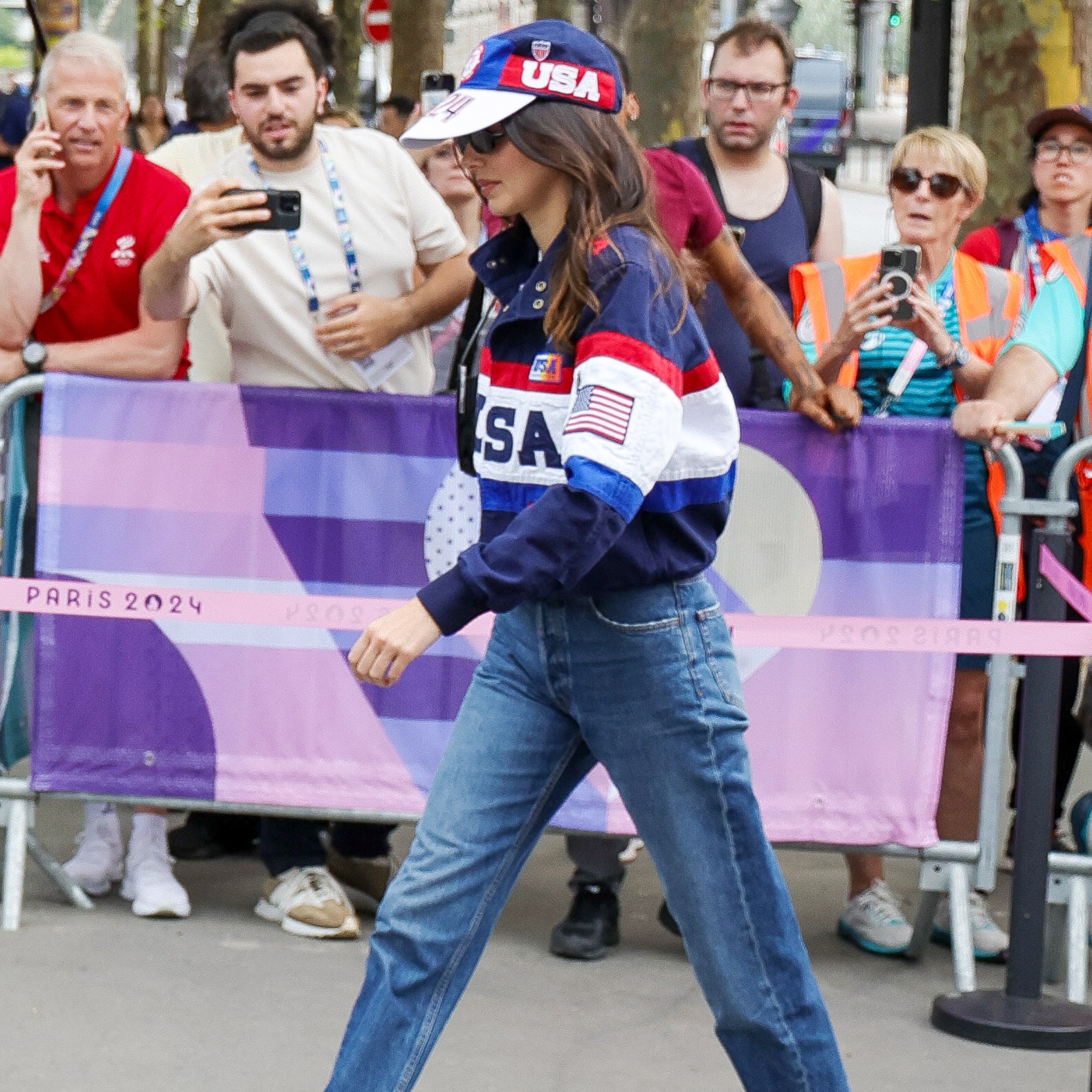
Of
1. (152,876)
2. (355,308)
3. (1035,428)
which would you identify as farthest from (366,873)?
(1035,428)

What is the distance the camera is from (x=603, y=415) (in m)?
3.05

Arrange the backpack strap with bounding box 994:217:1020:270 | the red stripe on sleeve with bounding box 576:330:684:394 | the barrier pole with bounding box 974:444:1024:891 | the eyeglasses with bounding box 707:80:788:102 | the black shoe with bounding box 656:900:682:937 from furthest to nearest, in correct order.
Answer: the backpack strap with bounding box 994:217:1020:270, the eyeglasses with bounding box 707:80:788:102, the black shoe with bounding box 656:900:682:937, the barrier pole with bounding box 974:444:1024:891, the red stripe on sleeve with bounding box 576:330:684:394

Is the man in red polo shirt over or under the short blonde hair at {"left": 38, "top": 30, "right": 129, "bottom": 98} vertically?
under

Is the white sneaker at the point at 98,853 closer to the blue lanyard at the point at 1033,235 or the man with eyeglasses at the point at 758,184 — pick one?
the man with eyeglasses at the point at 758,184

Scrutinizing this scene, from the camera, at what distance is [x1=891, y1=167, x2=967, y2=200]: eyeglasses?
18.0 ft

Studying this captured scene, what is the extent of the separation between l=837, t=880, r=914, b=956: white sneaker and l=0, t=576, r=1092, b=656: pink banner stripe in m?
0.78

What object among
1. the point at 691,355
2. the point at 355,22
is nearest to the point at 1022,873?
the point at 691,355

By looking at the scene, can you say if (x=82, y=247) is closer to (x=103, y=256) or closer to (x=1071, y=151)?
(x=103, y=256)

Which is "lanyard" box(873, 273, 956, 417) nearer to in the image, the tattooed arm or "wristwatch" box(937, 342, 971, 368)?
"wristwatch" box(937, 342, 971, 368)

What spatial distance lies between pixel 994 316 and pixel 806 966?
261 cm

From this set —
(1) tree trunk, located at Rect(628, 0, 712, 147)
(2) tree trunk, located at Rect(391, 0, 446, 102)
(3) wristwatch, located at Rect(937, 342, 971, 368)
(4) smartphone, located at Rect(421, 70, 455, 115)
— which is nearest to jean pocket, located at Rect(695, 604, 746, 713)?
(3) wristwatch, located at Rect(937, 342, 971, 368)

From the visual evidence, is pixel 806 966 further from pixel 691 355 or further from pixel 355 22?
pixel 355 22

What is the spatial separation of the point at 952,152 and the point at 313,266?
1.74 meters

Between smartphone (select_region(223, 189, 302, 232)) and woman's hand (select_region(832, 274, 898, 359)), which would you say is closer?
smartphone (select_region(223, 189, 302, 232))
